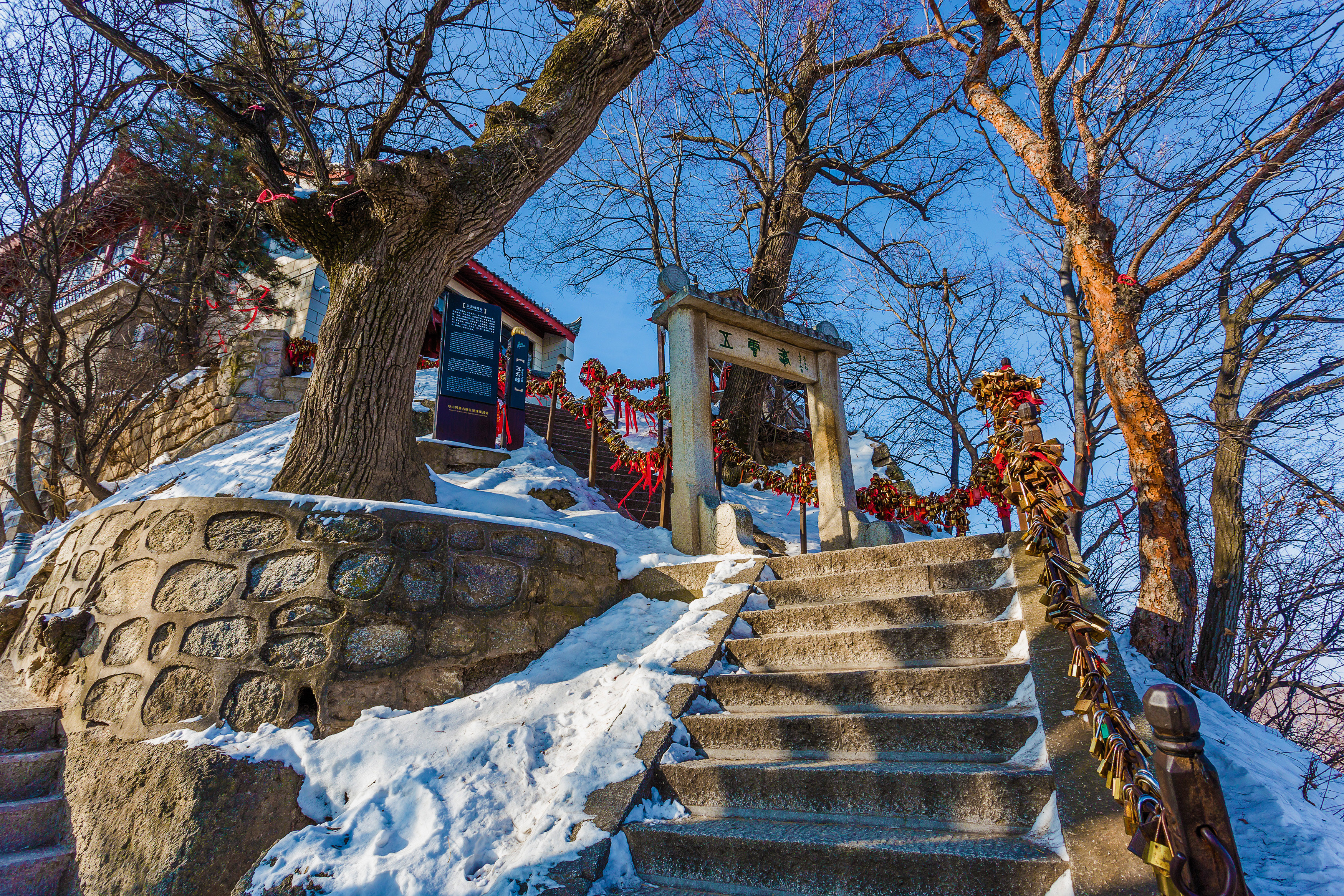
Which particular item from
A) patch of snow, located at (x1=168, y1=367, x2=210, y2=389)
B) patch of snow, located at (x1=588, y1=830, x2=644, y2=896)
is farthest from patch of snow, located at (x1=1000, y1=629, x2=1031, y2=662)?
patch of snow, located at (x1=168, y1=367, x2=210, y2=389)

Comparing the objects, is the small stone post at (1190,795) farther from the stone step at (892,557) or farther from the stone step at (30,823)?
the stone step at (30,823)

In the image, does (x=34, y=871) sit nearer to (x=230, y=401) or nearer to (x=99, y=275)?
(x=230, y=401)

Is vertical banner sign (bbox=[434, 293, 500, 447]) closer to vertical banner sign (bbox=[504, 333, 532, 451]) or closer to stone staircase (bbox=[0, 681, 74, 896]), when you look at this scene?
vertical banner sign (bbox=[504, 333, 532, 451])

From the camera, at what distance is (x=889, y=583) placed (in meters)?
3.77

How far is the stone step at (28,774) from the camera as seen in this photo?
3158 millimetres

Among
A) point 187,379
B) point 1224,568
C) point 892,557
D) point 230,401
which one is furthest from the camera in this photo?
point 187,379

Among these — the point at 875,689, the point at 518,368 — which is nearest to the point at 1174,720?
the point at 875,689

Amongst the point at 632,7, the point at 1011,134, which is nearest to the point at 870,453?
the point at 1011,134

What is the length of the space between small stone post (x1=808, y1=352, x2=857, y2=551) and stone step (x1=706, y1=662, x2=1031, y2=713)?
10.4 feet

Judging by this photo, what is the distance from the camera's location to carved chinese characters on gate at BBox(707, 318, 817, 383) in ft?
20.3

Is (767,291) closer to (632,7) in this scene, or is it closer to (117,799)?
(632,7)

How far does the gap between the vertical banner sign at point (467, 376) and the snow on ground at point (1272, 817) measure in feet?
22.5

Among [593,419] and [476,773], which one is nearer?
[476,773]

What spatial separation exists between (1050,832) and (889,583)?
1.73 meters
